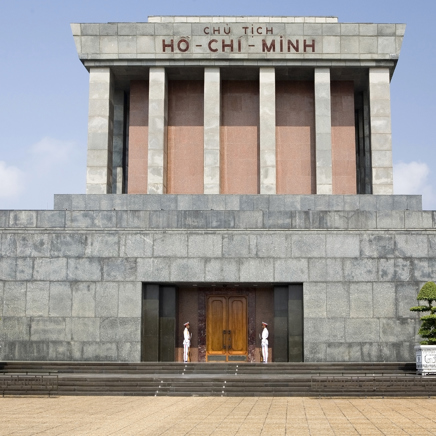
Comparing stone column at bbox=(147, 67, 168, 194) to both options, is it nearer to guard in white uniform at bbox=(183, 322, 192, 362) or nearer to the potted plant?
guard in white uniform at bbox=(183, 322, 192, 362)

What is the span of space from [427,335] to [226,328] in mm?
8475

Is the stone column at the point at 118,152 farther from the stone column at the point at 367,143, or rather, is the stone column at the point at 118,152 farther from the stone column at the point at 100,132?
the stone column at the point at 367,143

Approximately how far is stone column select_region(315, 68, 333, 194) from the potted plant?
32.6 ft

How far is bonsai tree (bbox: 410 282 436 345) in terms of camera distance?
25172mm

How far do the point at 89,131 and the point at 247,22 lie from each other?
9640 mm

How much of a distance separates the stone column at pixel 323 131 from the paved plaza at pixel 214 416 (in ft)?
50.0

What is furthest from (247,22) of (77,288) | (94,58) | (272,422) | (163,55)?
(272,422)

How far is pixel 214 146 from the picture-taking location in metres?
34.8

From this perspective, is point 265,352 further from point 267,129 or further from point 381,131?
point 381,131

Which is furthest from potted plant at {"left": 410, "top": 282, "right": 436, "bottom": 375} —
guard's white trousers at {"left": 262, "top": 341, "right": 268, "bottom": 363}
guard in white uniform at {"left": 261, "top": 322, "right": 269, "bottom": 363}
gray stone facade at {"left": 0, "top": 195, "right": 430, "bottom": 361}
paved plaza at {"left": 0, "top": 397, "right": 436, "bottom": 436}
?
guard's white trousers at {"left": 262, "top": 341, "right": 268, "bottom": 363}

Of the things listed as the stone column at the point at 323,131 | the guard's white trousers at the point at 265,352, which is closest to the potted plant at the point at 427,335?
the guard's white trousers at the point at 265,352

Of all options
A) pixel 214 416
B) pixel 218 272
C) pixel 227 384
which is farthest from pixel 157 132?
pixel 214 416

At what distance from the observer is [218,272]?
28.6 metres

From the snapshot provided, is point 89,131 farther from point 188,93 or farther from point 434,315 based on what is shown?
point 434,315
